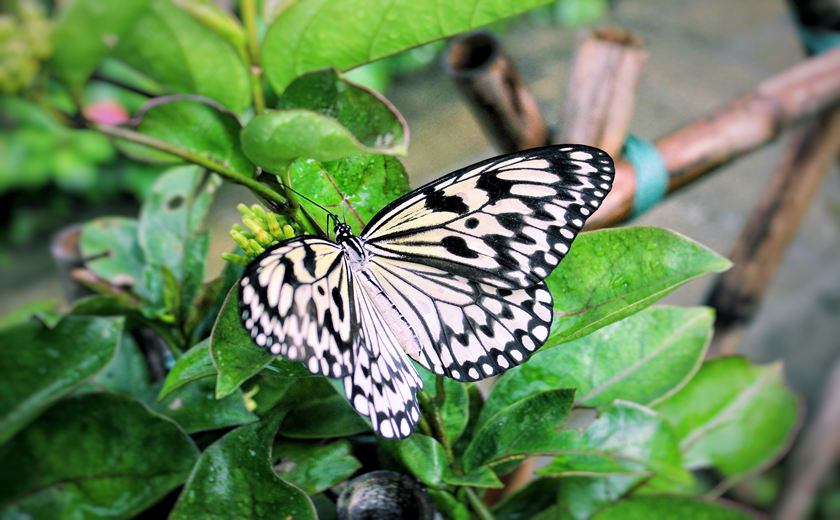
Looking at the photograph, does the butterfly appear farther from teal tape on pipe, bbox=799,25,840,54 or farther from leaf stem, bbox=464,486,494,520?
teal tape on pipe, bbox=799,25,840,54

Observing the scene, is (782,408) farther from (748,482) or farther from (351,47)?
(748,482)

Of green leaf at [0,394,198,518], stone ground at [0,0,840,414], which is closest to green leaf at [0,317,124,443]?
green leaf at [0,394,198,518]

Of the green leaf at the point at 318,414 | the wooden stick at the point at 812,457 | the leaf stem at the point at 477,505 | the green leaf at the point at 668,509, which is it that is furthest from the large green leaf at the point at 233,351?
the wooden stick at the point at 812,457

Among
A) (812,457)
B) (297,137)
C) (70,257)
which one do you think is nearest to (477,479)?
(297,137)

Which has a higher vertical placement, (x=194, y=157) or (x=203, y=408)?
(x=194, y=157)

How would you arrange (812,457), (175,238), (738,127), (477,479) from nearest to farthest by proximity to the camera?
(477,479)
(175,238)
(738,127)
(812,457)

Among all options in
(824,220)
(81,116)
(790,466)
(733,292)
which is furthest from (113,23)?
(824,220)

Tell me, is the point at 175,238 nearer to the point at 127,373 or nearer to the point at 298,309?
the point at 127,373
